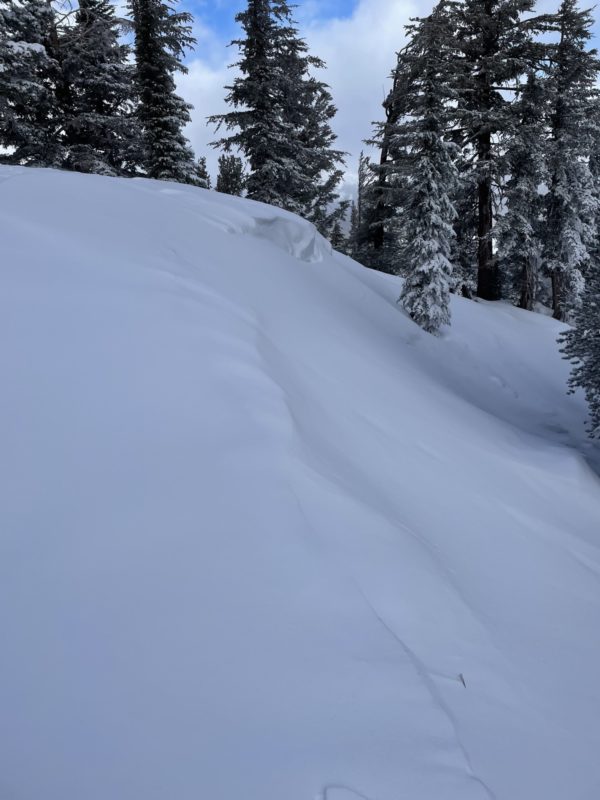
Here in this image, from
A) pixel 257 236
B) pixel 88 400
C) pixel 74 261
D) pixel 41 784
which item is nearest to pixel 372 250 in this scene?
pixel 257 236

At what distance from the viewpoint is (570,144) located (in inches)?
675

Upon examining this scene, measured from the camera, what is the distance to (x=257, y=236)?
406 inches

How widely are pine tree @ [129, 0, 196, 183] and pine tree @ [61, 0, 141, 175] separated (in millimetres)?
535

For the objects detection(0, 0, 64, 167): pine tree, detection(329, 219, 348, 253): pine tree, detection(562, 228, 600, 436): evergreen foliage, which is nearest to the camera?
detection(562, 228, 600, 436): evergreen foliage

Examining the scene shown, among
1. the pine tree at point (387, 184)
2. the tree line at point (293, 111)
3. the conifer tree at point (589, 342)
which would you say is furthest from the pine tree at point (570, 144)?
the conifer tree at point (589, 342)

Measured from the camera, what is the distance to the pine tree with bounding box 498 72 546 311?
1608 cm

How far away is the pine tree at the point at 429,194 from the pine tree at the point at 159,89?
343 inches

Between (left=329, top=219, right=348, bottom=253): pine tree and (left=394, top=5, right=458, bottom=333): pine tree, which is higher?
(left=329, top=219, right=348, bottom=253): pine tree

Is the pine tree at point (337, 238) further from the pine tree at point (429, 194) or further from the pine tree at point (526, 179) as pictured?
the pine tree at point (429, 194)

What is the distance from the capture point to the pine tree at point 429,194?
37.3 feet

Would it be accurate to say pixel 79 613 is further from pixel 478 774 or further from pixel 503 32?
pixel 503 32

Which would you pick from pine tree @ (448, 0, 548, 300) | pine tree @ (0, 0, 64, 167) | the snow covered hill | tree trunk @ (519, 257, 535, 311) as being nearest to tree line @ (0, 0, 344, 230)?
pine tree @ (0, 0, 64, 167)

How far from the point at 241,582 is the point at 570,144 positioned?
21.2 meters

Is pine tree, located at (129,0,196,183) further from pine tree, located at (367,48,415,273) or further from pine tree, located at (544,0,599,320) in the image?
pine tree, located at (544,0,599,320)
